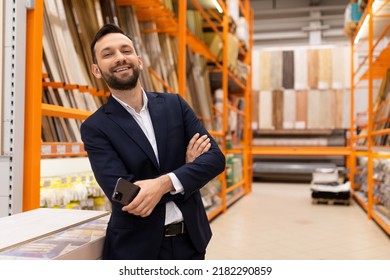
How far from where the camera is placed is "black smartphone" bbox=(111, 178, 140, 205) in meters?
1.34

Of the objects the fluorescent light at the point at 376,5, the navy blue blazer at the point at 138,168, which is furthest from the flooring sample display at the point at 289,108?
the navy blue blazer at the point at 138,168

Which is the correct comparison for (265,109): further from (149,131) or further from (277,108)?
(149,131)

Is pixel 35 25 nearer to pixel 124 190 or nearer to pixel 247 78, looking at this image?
pixel 124 190

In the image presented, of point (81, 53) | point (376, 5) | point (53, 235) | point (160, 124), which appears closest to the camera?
point (53, 235)

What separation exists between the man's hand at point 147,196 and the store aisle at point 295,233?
7.29 ft

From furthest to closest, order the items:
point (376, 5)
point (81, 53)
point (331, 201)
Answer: point (331, 201)
point (376, 5)
point (81, 53)

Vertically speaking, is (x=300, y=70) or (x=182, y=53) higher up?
(x=300, y=70)

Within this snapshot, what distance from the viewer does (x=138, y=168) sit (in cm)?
152

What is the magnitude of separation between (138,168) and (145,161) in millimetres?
35

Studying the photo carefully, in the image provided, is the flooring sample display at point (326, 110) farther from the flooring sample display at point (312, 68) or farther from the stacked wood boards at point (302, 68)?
the flooring sample display at point (312, 68)

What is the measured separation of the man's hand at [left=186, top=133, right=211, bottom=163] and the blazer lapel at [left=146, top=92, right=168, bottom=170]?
105 mm

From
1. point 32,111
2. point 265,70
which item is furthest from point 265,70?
point 32,111

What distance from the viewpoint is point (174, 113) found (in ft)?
5.41

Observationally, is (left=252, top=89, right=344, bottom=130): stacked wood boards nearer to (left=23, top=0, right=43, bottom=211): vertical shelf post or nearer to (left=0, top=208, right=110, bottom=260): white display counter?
(left=23, top=0, right=43, bottom=211): vertical shelf post
